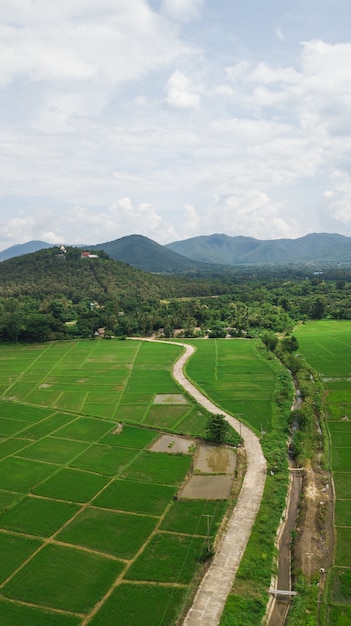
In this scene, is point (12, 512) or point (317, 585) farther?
point (12, 512)

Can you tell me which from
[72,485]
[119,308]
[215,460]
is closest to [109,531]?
[72,485]

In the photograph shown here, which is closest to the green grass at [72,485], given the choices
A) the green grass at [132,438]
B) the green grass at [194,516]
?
the green grass at [132,438]

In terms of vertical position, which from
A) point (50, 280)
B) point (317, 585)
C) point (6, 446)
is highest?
point (50, 280)

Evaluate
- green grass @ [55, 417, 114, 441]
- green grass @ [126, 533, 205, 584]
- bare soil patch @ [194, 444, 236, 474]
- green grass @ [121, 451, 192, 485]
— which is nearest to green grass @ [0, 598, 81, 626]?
green grass @ [126, 533, 205, 584]

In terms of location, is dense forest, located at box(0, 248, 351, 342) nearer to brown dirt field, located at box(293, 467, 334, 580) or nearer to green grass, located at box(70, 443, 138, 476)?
green grass, located at box(70, 443, 138, 476)

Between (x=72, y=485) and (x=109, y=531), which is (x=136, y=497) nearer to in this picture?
(x=109, y=531)

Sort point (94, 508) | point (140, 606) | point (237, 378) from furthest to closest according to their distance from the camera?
1. point (237, 378)
2. point (94, 508)
3. point (140, 606)

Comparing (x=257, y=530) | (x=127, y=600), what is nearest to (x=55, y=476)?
(x=127, y=600)

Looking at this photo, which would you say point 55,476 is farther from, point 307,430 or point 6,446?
point 307,430

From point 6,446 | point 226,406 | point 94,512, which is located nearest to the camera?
point 94,512
